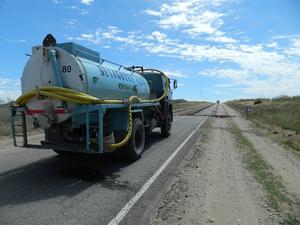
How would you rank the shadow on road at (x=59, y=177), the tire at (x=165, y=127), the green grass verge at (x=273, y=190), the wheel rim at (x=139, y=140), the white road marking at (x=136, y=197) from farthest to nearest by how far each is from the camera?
1. the tire at (x=165, y=127)
2. the wheel rim at (x=139, y=140)
3. the shadow on road at (x=59, y=177)
4. the green grass verge at (x=273, y=190)
5. the white road marking at (x=136, y=197)

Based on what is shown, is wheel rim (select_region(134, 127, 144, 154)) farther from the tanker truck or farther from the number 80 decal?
the number 80 decal

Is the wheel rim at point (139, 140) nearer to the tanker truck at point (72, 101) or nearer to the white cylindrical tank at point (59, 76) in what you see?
the tanker truck at point (72, 101)

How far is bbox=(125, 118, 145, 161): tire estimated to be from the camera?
32.1 ft

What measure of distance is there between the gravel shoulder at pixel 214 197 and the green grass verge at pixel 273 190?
170 mm

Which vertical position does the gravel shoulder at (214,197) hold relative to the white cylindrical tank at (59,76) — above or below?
below

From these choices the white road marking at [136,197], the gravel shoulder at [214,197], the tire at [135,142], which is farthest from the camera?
the tire at [135,142]

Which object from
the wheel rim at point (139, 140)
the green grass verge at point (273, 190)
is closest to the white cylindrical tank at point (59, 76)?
the wheel rim at point (139, 140)

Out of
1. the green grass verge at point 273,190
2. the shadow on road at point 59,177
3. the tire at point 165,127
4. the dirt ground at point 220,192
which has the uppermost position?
the tire at point 165,127

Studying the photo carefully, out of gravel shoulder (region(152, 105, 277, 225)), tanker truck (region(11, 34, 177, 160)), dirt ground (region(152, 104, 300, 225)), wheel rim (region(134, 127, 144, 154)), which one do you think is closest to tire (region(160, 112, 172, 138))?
dirt ground (region(152, 104, 300, 225))

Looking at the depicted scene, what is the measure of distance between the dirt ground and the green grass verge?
0.13 meters

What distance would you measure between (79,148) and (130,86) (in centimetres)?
353

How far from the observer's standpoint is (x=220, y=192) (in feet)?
22.4

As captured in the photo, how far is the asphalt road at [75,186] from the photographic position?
5.46 meters

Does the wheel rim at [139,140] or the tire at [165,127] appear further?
the tire at [165,127]
